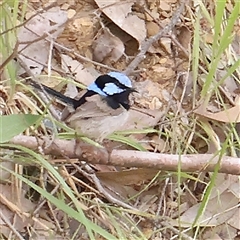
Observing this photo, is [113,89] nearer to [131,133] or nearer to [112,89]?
[112,89]

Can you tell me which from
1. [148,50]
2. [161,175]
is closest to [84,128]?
[161,175]

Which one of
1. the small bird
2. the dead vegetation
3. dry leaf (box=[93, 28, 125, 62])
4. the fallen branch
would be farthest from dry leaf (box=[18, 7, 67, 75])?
the fallen branch

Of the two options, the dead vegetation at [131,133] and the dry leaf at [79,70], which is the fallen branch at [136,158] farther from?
the dry leaf at [79,70]

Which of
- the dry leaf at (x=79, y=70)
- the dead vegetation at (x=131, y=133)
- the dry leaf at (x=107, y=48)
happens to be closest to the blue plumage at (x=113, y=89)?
the dead vegetation at (x=131, y=133)

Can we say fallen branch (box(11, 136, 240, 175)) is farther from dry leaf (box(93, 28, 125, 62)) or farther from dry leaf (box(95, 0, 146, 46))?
dry leaf (box(95, 0, 146, 46))

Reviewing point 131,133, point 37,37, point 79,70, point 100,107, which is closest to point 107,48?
point 79,70

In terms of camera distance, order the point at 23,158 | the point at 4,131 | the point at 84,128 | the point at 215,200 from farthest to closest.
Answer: the point at 215,200 → the point at 84,128 → the point at 23,158 → the point at 4,131

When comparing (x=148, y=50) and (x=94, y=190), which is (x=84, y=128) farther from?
(x=148, y=50)
